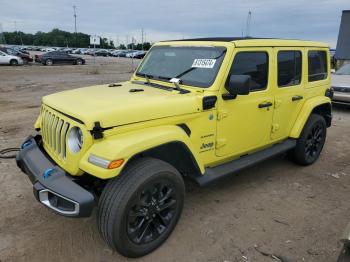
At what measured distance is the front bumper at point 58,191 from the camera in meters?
2.51

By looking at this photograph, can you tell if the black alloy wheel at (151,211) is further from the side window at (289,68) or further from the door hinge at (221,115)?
the side window at (289,68)

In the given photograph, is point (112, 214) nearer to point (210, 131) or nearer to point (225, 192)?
point (210, 131)

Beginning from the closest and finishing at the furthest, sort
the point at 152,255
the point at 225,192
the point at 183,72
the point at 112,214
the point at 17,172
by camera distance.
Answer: the point at 112,214 < the point at 152,255 < the point at 183,72 < the point at 225,192 < the point at 17,172

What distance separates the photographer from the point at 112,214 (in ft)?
8.53

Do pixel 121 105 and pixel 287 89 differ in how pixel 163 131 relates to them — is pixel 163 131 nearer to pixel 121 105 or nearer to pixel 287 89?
pixel 121 105

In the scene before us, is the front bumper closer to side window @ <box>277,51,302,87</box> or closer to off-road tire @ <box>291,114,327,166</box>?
side window @ <box>277,51,302,87</box>

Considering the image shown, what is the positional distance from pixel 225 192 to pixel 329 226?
1.26 meters

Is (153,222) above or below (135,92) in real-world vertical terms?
below

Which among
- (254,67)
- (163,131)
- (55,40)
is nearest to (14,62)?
(254,67)

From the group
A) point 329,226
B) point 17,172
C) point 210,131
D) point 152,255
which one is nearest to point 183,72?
point 210,131

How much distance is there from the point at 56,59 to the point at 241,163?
29.3 meters

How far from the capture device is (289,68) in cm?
439

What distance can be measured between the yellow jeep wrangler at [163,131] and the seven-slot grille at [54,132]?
0.4 inches

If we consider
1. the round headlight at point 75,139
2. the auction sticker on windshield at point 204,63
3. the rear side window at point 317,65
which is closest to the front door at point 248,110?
the auction sticker on windshield at point 204,63
